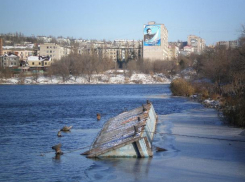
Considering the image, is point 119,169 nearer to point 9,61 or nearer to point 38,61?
point 38,61

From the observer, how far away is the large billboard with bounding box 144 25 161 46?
480 feet

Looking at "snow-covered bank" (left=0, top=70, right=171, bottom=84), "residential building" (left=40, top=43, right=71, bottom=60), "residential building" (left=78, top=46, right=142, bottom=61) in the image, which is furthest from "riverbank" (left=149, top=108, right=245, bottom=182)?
"residential building" (left=78, top=46, right=142, bottom=61)

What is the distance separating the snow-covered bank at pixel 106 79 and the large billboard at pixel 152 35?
23.7 m

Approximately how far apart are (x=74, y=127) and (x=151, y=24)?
125731 millimetres

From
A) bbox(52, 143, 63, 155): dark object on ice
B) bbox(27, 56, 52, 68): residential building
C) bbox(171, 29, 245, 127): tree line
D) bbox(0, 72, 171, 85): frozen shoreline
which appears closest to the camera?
bbox(52, 143, 63, 155): dark object on ice

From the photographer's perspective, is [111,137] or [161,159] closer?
[161,159]

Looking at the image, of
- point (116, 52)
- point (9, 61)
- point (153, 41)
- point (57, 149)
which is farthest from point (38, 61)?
point (57, 149)

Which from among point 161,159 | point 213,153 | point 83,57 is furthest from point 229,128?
point 83,57

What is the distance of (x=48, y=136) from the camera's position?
21859 millimetres

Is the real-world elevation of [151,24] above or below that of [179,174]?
above

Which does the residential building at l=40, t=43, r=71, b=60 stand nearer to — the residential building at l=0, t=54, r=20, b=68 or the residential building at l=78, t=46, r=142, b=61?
the residential building at l=0, t=54, r=20, b=68

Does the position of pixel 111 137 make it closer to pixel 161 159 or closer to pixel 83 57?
pixel 161 159

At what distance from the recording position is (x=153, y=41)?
14738 cm

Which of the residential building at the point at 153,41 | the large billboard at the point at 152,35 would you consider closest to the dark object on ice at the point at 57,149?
the residential building at the point at 153,41
